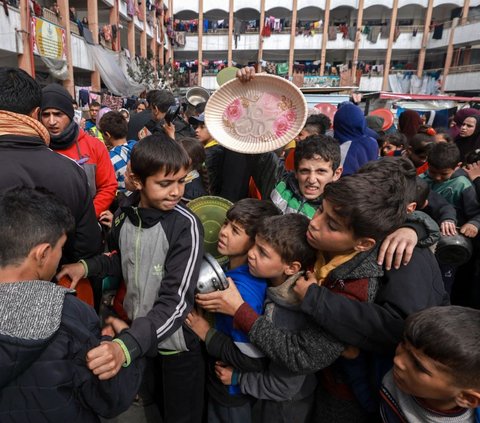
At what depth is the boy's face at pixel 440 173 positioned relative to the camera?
3.08 m

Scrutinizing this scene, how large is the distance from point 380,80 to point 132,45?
22.7 m

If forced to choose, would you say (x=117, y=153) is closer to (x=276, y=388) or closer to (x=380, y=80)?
(x=276, y=388)

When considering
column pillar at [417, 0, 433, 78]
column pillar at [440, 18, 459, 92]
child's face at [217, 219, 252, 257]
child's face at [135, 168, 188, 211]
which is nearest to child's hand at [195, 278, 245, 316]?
child's face at [217, 219, 252, 257]

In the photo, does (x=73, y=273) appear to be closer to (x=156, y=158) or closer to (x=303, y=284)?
(x=156, y=158)

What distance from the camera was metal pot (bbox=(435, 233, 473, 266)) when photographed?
2395 millimetres

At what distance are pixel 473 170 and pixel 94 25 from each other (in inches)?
775

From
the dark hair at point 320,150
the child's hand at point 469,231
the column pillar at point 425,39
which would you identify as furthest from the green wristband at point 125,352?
the column pillar at point 425,39

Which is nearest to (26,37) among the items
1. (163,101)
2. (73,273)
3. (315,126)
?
(163,101)

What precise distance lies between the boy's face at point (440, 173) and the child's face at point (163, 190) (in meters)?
2.55

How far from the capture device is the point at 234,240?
1.77 m

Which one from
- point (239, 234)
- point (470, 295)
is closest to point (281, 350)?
point (239, 234)

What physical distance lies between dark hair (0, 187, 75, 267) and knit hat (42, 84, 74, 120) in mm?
1404

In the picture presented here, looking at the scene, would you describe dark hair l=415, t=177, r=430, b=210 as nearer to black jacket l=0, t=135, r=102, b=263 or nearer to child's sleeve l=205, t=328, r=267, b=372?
child's sleeve l=205, t=328, r=267, b=372

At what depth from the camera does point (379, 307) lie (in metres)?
1.29
